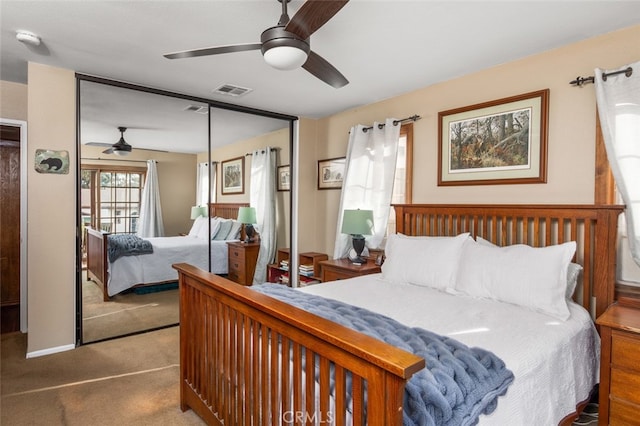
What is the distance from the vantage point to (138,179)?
11.8ft

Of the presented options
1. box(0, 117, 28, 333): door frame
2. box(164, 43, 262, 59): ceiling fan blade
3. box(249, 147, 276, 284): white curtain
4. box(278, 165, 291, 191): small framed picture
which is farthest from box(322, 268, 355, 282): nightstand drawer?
box(0, 117, 28, 333): door frame

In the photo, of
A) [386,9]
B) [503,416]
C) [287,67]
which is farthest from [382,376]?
[386,9]

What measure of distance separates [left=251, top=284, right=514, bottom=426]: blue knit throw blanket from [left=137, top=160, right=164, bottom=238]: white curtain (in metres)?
2.63

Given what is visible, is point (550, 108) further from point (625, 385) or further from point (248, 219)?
point (248, 219)

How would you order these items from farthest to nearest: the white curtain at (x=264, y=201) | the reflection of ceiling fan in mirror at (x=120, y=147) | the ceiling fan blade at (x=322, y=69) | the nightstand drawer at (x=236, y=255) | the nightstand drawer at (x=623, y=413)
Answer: the white curtain at (x=264, y=201)
the nightstand drawer at (x=236, y=255)
the reflection of ceiling fan in mirror at (x=120, y=147)
the ceiling fan blade at (x=322, y=69)
the nightstand drawer at (x=623, y=413)

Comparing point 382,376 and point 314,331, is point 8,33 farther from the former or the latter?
point 382,376

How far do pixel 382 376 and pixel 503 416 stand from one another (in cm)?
73

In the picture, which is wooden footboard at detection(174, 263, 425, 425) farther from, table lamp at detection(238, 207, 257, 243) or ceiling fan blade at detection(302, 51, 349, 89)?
table lamp at detection(238, 207, 257, 243)

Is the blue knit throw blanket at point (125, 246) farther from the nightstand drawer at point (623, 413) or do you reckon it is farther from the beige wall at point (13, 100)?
the nightstand drawer at point (623, 413)

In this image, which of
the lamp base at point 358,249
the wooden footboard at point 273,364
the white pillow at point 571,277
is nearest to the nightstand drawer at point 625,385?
the white pillow at point 571,277

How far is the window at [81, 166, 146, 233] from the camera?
3.23m

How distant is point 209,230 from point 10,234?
1.85 m

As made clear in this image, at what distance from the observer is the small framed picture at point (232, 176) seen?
A: 397 cm

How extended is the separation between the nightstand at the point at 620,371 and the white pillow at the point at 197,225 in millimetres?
3437
